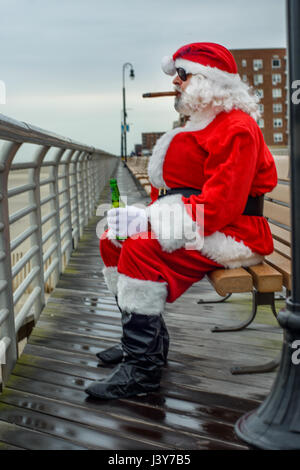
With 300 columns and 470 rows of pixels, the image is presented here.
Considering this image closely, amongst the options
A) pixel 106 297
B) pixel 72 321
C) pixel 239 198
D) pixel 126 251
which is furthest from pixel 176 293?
pixel 106 297

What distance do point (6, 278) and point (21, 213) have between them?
0.68 meters

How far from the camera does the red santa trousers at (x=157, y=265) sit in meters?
2.66

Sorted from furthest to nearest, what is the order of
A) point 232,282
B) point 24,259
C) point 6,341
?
point 24,259, point 6,341, point 232,282

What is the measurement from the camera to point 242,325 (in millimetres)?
3662

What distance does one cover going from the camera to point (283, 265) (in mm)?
2904

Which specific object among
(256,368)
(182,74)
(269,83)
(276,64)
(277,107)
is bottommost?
(256,368)

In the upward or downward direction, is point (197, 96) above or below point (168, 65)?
below

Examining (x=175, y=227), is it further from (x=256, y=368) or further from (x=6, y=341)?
(x=6, y=341)

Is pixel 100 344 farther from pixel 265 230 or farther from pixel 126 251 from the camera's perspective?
pixel 265 230

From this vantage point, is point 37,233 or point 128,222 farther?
point 37,233

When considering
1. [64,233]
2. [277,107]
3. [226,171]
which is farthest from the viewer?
[277,107]

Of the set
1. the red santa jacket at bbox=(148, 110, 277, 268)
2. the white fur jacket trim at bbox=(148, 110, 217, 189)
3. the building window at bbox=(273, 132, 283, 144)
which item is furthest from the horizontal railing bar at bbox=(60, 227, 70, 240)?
the building window at bbox=(273, 132, 283, 144)

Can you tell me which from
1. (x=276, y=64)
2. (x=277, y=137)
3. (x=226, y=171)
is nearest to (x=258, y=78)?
(x=276, y=64)

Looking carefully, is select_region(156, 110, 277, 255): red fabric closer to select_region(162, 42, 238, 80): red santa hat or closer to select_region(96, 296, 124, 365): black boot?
select_region(162, 42, 238, 80): red santa hat
